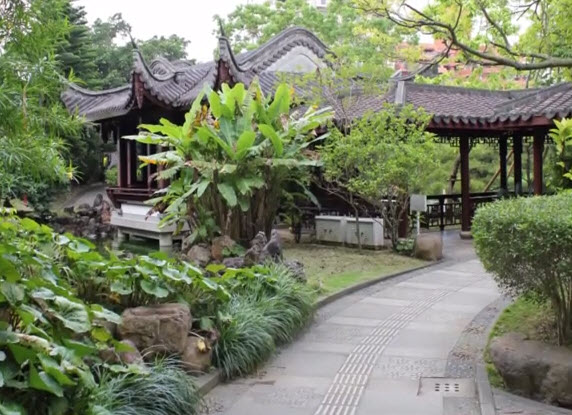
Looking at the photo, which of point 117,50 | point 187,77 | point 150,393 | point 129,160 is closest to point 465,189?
point 187,77

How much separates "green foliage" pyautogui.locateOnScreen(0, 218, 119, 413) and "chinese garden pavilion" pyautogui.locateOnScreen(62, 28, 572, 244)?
26.4 feet

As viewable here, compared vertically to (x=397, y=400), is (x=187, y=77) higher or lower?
higher

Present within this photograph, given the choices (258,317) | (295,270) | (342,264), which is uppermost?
(295,270)

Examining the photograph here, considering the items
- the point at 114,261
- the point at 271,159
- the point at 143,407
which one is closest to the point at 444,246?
the point at 271,159

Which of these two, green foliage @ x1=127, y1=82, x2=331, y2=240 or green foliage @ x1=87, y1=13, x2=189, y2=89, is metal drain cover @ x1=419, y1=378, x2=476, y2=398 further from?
green foliage @ x1=87, y1=13, x2=189, y2=89

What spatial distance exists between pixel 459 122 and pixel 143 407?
1115 centimetres

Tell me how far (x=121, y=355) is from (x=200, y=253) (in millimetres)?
5394

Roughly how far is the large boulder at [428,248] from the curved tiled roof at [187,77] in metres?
5.04

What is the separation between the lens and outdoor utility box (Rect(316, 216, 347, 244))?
13789 millimetres

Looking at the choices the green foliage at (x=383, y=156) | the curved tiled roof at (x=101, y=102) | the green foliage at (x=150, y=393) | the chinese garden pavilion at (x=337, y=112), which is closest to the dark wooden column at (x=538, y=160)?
the chinese garden pavilion at (x=337, y=112)

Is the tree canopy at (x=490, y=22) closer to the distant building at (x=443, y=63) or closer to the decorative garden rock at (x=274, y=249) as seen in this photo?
the distant building at (x=443, y=63)

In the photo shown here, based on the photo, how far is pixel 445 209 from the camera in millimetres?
17156

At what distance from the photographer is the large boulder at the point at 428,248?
11.8m

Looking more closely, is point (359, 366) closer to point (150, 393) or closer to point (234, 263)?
point (150, 393)
